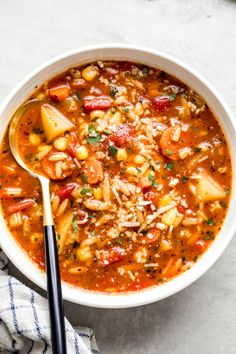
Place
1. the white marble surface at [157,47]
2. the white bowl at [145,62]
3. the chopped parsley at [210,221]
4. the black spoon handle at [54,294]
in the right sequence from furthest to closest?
the white marble surface at [157,47] < the chopped parsley at [210,221] < the white bowl at [145,62] < the black spoon handle at [54,294]

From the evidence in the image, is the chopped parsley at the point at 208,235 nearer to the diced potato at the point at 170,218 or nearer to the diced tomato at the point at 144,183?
the diced potato at the point at 170,218

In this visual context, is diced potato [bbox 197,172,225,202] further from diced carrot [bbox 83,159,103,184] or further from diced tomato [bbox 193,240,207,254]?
diced carrot [bbox 83,159,103,184]

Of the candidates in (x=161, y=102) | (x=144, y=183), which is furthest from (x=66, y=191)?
(x=161, y=102)

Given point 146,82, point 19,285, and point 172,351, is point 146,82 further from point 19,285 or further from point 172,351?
point 172,351

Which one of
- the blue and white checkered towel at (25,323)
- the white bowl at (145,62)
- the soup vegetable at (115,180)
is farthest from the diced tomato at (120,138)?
the blue and white checkered towel at (25,323)

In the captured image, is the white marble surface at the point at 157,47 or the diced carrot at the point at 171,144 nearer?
the diced carrot at the point at 171,144

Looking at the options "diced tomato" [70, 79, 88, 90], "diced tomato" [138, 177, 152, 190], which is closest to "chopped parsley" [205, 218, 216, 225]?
"diced tomato" [138, 177, 152, 190]

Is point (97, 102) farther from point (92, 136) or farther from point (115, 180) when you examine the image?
point (115, 180)
